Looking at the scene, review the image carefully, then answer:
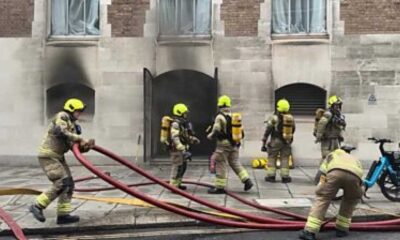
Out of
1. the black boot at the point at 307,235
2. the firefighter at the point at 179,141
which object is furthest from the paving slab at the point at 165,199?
the black boot at the point at 307,235

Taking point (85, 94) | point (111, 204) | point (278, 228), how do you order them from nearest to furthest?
1. point (278, 228)
2. point (111, 204)
3. point (85, 94)

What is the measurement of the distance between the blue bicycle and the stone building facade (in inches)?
→ 200

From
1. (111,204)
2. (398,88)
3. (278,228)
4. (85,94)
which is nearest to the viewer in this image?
(278,228)

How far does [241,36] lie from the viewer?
45.7 feet

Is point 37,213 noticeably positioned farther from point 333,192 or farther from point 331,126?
point 331,126

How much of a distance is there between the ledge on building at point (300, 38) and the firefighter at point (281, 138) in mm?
3731

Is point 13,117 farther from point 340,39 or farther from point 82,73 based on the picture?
point 340,39

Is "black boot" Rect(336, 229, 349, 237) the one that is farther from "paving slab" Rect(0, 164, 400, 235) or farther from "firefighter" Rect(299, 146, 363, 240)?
"paving slab" Rect(0, 164, 400, 235)

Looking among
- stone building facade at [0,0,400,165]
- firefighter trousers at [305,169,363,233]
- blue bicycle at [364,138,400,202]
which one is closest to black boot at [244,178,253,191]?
blue bicycle at [364,138,400,202]

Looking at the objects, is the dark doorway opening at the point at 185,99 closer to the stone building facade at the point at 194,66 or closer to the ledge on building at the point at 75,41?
the stone building facade at the point at 194,66

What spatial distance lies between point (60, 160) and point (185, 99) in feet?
24.6

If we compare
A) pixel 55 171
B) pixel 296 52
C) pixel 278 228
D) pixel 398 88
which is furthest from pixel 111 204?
pixel 398 88

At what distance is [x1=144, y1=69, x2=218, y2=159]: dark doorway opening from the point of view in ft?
47.0

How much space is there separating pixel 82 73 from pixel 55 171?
746 cm
